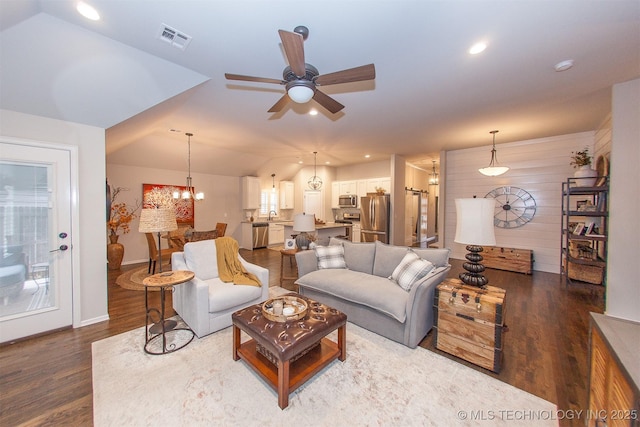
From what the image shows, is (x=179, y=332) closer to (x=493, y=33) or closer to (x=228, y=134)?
(x=228, y=134)

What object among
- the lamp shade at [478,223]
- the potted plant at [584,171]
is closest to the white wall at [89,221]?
the lamp shade at [478,223]

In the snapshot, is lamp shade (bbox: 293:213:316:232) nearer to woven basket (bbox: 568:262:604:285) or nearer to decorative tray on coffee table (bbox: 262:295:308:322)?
decorative tray on coffee table (bbox: 262:295:308:322)

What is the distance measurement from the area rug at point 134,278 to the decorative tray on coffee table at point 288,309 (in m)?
2.99

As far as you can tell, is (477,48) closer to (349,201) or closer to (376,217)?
(376,217)

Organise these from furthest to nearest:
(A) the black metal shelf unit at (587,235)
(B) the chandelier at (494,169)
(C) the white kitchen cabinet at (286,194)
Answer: (C) the white kitchen cabinet at (286,194)
(B) the chandelier at (494,169)
(A) the black metal shelf unit at (587,235)

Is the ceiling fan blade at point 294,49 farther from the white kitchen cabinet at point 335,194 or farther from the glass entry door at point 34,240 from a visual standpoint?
the white kitchen cabinet at point 335,194

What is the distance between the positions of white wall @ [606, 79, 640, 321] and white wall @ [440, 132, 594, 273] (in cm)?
258

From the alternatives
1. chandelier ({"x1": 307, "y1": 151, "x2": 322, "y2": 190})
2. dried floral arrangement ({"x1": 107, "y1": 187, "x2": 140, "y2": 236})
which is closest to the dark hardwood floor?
dried floral arrangement ({"x1": 107, "y1": 187, "x2": 140, "y2": 236})

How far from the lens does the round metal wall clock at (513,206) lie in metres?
5.38

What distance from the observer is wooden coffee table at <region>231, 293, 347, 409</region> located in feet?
5.61

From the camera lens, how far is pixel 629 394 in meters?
0.92

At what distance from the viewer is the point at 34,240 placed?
2.64 m

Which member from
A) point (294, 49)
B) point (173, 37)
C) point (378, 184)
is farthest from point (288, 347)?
point (378, 184)

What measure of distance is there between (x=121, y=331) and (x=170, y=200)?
450 cm
